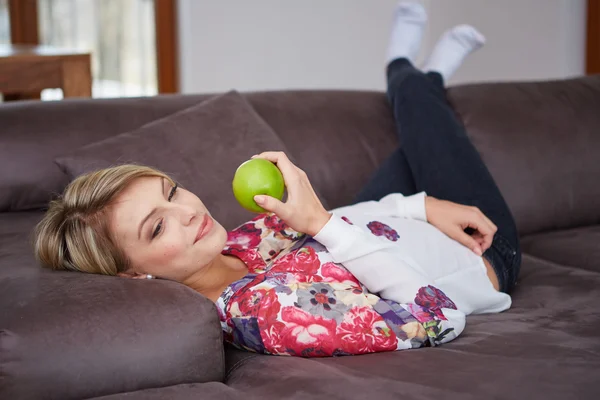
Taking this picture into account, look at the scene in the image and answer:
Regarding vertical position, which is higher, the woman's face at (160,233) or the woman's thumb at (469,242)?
the woman's face at (160,233)

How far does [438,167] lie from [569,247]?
0.51 m

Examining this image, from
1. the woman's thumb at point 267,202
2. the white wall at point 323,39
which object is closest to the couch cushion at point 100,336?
the woman's thumb at point 267,202

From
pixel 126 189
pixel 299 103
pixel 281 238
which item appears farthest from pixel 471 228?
pixel 126 189

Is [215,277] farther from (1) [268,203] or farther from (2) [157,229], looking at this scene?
(1) [268,203]

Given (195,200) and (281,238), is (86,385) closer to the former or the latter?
(195,200)

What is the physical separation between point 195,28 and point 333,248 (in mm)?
3292

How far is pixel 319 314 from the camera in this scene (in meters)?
1.56

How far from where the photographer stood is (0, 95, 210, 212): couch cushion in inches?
85.9

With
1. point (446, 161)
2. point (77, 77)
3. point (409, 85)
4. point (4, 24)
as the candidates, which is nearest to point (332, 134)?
point (409, 85)

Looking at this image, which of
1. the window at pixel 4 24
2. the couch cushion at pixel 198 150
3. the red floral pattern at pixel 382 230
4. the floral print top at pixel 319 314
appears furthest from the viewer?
the window at pixel 4 24

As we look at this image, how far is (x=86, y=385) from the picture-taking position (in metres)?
1.35

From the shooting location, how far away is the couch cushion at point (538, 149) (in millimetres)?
2664

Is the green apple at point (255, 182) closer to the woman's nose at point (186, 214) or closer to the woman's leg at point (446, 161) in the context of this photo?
the woman's nose at point (186, 214)

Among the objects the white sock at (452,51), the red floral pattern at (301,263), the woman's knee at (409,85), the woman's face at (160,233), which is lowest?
the red floral pattern at (301,263)
